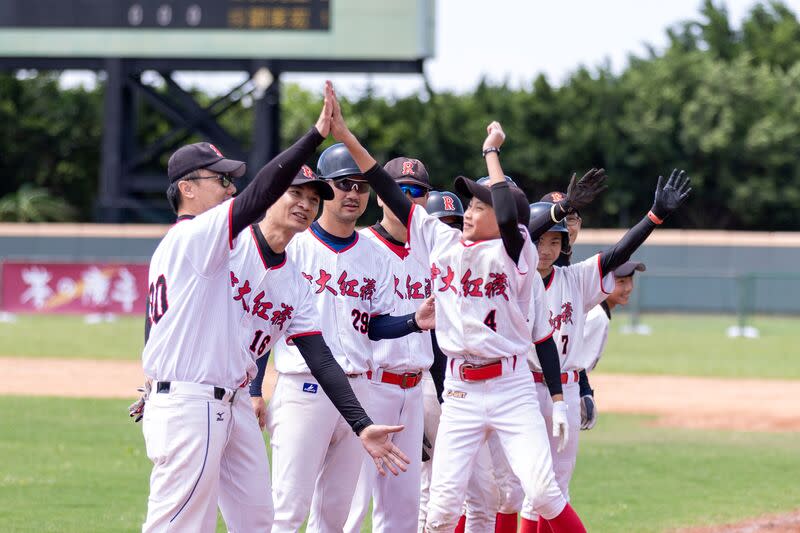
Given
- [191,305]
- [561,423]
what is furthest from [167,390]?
[561,423]

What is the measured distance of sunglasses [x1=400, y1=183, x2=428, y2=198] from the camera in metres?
6.30

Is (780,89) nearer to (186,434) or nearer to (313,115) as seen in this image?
(313,115)

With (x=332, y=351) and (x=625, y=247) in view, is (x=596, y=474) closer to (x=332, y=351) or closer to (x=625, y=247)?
(x=625, y=247)

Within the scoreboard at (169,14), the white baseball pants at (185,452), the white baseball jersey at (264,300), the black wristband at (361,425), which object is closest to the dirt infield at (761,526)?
the black wristband at (361,425)

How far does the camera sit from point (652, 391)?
15.5 metres

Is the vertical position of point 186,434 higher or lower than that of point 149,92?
lower

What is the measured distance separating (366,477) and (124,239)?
87.9ft

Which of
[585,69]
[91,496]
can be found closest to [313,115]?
[585,69]

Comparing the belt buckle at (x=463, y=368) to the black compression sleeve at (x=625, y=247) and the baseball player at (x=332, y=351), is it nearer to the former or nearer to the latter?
the baseball player at (x=332, y=351)

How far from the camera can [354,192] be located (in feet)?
18.9

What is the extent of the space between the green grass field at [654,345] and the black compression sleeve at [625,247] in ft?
38.8

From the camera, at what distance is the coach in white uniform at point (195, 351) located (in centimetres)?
438

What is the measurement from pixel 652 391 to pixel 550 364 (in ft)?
33.1

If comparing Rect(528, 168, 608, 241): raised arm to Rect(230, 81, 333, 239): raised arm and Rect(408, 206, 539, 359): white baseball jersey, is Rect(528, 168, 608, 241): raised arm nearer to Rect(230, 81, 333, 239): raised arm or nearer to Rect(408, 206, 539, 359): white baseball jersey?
Rect(408, 206, 539, 359): white baseball jersey
